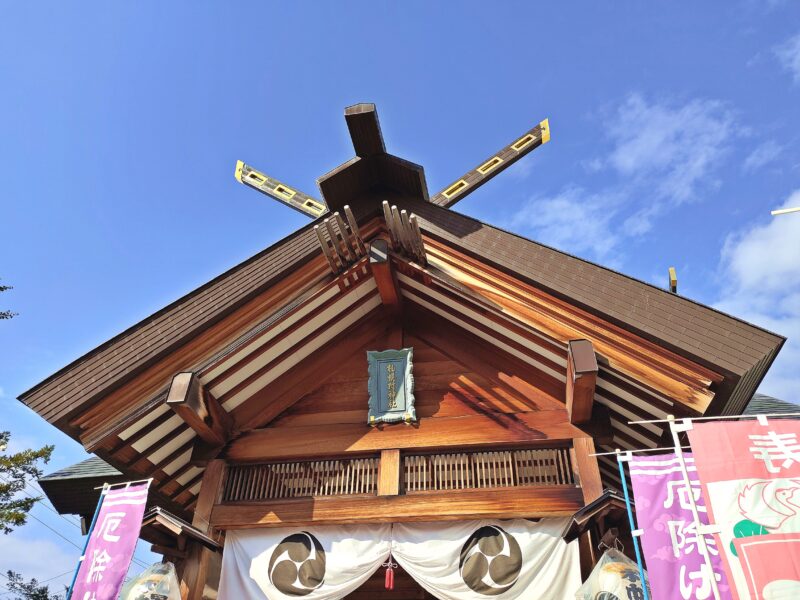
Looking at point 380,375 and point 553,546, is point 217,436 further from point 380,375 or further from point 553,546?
point 553,546

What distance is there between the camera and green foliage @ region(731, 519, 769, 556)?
13.8ft

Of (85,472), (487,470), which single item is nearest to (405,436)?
(487,470)

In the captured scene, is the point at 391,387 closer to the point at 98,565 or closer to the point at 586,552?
the point at 586,552

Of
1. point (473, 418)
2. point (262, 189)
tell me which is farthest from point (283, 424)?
point (262, 189)

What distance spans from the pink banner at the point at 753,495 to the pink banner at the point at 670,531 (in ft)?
1.62

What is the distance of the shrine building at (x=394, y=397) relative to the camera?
6.04m

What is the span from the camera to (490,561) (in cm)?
622

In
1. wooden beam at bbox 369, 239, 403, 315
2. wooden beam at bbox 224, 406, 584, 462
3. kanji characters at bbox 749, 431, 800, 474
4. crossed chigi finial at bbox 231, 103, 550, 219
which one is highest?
crossed chigi finial at bbox 231, 103, 550, 219

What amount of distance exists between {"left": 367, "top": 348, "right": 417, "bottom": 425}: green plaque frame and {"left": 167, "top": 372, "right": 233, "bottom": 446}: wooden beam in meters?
2.01

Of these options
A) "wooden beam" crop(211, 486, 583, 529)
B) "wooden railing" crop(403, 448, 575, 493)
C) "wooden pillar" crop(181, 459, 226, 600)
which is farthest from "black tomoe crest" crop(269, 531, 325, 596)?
"wooden railing" crop(403, 448, 575, 493)

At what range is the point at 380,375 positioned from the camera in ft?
25.7

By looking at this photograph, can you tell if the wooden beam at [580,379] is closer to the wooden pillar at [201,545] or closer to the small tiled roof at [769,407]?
the small tiled roof at [769,407]

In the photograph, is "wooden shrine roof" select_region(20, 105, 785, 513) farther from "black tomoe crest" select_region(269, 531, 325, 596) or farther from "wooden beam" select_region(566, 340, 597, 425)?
"black tomoe crest" select_region(269, 531, 325, 596)

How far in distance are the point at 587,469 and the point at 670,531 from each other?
156 centimetres
